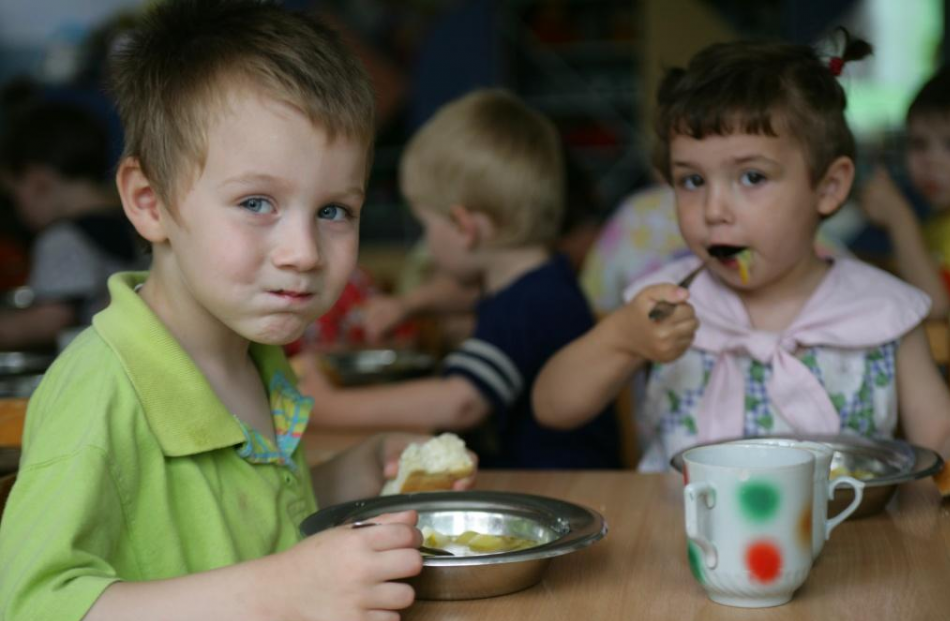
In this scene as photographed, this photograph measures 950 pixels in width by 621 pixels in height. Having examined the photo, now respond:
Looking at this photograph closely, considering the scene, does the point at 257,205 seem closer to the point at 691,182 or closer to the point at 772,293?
the point at 691,182

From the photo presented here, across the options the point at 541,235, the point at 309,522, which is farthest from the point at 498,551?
the point at 541,235

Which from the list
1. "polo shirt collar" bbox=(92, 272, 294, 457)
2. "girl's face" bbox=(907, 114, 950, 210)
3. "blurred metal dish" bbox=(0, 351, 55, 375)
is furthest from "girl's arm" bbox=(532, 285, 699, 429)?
"girl's face" bbox=(907, 114, 950, 210)

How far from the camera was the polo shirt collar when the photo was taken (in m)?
1.01

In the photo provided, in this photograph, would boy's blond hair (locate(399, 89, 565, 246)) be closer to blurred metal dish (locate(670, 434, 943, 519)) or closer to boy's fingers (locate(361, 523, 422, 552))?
blurred metal dish (locate(670, 434, 943, 519))

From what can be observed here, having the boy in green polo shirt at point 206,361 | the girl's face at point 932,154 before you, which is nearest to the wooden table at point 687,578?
the boy in green polo shirt at point 206,361

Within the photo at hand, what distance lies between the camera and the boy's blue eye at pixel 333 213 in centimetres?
108

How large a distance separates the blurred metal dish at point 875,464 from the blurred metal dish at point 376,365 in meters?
1.15

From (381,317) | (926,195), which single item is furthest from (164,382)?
(926,195)

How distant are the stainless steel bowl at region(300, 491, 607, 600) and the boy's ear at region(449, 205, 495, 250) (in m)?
1.27

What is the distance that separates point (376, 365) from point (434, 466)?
1323mm

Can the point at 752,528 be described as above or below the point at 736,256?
below

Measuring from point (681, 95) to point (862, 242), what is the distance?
4.72 metres

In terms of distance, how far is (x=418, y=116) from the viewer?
21.8 feet

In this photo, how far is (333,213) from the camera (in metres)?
1.09
